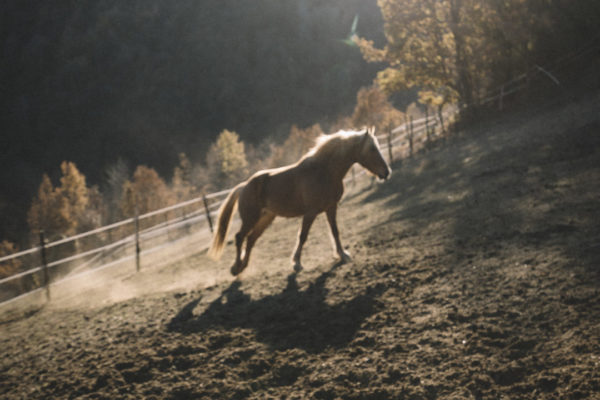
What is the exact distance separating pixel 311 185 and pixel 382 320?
7.68ft

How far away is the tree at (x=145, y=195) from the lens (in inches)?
1799

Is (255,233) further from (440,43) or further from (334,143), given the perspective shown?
(440,43)

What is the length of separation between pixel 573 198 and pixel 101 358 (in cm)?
580

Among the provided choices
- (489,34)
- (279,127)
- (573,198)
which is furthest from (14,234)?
(573,198)

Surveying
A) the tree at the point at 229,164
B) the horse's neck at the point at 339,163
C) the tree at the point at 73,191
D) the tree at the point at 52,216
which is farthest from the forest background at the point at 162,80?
the horse's neck at the point at 339,163

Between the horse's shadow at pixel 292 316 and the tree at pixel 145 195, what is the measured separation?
42.9 meters

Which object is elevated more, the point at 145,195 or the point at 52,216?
the point at 52,216

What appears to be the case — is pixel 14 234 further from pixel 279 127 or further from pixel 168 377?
pixel 168 377

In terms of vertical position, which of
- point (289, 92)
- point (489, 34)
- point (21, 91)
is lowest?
point (489, 34)

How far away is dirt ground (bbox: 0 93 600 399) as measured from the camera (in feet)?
8.11

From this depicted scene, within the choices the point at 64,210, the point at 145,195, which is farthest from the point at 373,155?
the point at 64,210

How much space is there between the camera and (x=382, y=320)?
130 inches

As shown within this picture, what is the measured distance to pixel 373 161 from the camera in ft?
17.1

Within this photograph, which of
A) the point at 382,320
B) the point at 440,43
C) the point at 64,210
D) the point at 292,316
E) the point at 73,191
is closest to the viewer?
the point at 382,320
